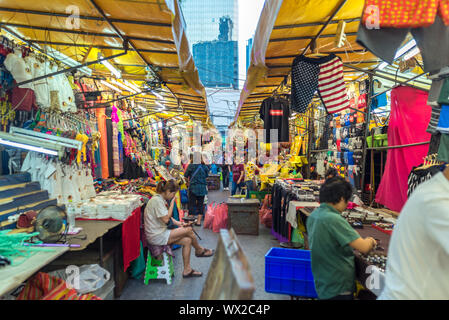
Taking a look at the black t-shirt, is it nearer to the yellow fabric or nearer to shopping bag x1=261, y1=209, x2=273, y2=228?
shopping bag x1=261, y1=209, x2=273, y2=228

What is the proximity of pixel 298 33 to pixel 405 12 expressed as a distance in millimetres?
1805

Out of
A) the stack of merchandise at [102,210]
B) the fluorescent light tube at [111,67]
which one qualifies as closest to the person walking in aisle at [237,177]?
the fluorescent light tube at [111,67]

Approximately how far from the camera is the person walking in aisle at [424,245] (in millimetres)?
1191

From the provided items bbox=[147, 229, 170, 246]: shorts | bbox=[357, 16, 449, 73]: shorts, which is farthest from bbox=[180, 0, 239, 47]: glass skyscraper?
bbox=[357, 16, 449, 73]: shorts

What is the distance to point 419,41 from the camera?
1998mm

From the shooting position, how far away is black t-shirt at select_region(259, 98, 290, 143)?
19.3 ft

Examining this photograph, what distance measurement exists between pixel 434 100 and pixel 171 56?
11.4ft

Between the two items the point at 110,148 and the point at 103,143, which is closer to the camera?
the point at 103,143

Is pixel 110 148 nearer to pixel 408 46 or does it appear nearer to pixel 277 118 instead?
pixel 277 118

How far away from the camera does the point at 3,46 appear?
10.0 ft

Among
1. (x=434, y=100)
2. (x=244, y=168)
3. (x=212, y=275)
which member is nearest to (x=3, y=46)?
(x=212, y=275)

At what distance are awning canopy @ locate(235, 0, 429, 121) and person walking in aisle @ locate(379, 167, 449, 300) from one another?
2132 millimetres

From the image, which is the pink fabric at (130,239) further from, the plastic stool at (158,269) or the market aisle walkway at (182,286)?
the market aisle walkway at (182,286)

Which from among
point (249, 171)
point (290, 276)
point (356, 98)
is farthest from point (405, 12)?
point (249, 171)
